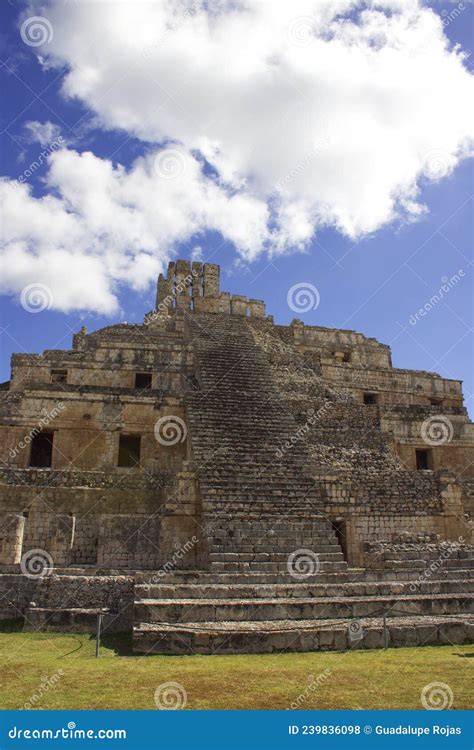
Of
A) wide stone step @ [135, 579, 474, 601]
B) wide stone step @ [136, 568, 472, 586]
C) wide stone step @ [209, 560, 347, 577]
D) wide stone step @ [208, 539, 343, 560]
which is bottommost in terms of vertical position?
wide stone step @ [135, 579, 474, 601]

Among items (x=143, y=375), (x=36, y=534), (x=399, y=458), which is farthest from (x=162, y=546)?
(x=399, y=458)

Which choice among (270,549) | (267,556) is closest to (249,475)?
(270,549)

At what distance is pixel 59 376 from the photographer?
71.4 ft

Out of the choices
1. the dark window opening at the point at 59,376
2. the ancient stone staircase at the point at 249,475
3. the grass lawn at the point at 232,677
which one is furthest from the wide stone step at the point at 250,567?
the dark window opening at the point at 59,376

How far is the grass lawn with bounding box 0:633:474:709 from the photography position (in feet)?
21.6

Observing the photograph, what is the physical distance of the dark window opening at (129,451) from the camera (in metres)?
21.9

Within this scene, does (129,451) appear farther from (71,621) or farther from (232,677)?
(232,677)

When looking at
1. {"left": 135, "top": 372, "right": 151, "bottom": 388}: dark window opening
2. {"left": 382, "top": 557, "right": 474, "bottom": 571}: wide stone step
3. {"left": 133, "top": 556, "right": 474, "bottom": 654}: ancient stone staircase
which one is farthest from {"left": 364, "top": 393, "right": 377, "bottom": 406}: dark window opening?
{"left": 133, "top": 556, "right": 474, "bottom": 654}: ancient stone staircase

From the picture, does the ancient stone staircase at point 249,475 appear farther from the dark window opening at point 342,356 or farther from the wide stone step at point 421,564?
the dark window opening at point 342,356

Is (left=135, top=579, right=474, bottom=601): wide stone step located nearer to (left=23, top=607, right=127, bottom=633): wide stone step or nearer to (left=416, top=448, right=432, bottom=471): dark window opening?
(left=23, top=607, right=127, bottom=633): wide stone step

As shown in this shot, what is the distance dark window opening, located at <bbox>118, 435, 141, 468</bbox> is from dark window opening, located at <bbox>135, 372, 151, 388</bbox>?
198cm

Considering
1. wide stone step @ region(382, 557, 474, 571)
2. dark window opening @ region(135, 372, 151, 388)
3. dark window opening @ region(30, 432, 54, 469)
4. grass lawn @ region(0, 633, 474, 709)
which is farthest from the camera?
dark window opening @ region(135, 372, 151, 388)

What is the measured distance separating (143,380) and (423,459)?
35.9 ft

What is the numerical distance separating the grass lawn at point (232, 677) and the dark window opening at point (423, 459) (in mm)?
13499
